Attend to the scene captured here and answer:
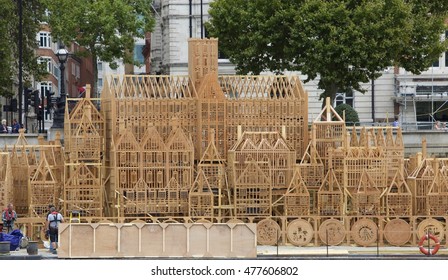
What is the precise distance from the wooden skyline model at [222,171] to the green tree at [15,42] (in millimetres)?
26797

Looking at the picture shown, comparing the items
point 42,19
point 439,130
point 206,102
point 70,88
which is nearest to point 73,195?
point 206,102

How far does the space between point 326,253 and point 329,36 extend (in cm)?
2660

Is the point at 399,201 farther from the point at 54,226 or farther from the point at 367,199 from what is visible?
the point at 54,226

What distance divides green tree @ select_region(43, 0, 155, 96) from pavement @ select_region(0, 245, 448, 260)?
115ft

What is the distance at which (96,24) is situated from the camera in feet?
308

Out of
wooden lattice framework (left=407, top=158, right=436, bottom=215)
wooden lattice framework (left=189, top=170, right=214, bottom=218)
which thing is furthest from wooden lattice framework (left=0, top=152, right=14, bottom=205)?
wooden lattice framework (left=407, top=158, right=436, bottom=215)

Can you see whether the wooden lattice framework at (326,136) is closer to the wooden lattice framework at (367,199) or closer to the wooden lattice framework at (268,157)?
the wooden lattice framework at (268,157)

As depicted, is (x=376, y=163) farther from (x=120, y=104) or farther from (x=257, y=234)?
(x=120, y=104)

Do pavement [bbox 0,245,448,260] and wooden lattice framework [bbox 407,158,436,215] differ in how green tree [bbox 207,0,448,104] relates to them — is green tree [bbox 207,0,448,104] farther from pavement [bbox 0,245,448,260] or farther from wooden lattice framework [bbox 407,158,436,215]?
pavement [bbox 0,245,448,260]

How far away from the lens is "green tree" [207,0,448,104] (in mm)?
82188

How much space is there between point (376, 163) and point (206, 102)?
24.5 ft

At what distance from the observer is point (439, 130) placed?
79.4 meters

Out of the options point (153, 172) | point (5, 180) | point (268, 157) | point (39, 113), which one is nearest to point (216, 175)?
point (268, 157)

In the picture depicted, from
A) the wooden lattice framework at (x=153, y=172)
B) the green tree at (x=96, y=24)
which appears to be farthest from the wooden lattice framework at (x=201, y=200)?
the green tree at (x=96, y=24)
